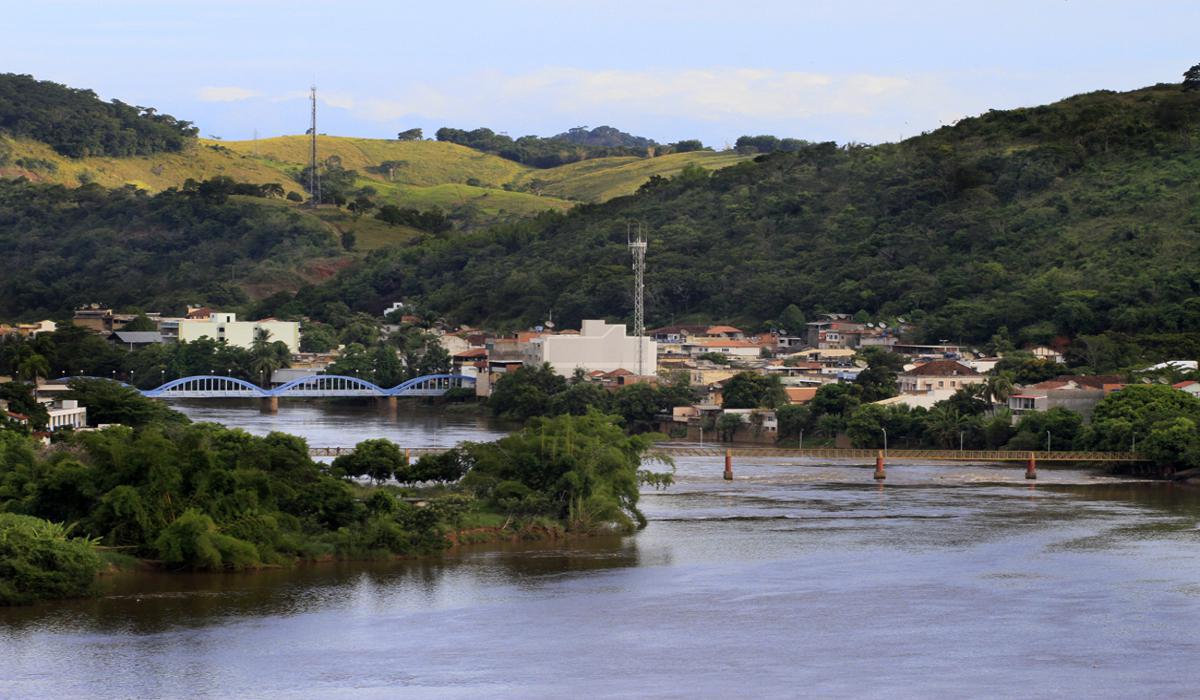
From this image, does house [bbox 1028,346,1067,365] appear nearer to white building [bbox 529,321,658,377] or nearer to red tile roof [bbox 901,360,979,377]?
red tile roof [bbox 901,360,979,377]

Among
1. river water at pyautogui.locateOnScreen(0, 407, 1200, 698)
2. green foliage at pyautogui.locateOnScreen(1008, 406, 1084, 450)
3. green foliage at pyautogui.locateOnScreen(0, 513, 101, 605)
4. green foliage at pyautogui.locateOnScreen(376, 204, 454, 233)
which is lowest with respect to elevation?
river water at pyautogui.locateOnScreen(0, 407, 1200, 698)

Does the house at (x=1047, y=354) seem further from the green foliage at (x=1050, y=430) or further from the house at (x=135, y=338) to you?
the house at (x=135, y=338)

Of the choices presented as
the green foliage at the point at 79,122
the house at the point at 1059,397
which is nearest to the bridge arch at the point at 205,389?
the house at the point at 1059,397

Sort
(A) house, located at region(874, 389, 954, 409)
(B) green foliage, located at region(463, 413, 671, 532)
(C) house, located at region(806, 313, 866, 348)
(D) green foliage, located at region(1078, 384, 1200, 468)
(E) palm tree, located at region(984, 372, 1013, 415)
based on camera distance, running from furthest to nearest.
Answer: (C) house, located at region(806, 313, 866, 348) < (A) house, located at region(874, 389, 954, 409) < (E) palm tree, located at region(984, 372, 1013, 415) < (D) green foliage, located at region(1078, 384, 1200, 468) < (B) green foliage, located at region(463, 413, 671, 532)

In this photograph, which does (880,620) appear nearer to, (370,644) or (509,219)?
(370,644)

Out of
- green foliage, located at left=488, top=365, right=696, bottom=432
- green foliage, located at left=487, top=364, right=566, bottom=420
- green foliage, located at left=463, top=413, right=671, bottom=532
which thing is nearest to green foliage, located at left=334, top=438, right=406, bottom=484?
green foliage, located at left=463, top=413, right=671, bottom=532

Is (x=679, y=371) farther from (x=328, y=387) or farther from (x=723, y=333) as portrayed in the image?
(x=328, y=387)

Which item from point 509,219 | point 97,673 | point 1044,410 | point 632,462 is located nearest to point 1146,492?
point 1044,410

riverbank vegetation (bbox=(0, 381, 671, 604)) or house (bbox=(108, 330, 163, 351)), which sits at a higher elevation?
house (bbox=(108, 330, 163, 351))

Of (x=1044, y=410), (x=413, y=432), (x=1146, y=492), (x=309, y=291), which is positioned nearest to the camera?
(x=1146, y=492)
